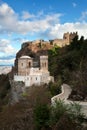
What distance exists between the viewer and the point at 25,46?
64.7 m

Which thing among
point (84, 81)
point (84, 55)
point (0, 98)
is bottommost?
point (0, 98)

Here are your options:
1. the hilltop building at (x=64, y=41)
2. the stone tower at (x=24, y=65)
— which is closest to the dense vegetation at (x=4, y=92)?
the stone tower at (x=24, y=65)

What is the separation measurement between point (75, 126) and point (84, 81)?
7.19m

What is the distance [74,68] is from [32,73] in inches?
394

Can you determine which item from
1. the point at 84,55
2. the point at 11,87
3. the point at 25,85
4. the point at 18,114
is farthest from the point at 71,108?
the point at 11,87

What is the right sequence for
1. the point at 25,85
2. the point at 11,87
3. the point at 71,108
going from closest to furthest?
the point at 71,108 → the point at 25,85 → the point at 11,87

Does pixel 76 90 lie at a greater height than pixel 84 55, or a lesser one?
lesser

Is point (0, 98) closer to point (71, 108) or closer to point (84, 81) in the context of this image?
point (84, 81)

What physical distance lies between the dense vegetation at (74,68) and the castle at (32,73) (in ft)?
3.20

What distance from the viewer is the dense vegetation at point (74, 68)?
26.5 meters

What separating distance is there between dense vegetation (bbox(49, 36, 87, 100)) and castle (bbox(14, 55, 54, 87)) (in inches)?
38.4

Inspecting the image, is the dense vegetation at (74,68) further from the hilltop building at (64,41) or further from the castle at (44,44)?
the hilltop building at (64,41)

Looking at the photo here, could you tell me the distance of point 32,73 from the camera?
1927 inches

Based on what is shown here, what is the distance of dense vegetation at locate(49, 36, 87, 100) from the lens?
86.8ft
